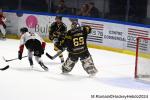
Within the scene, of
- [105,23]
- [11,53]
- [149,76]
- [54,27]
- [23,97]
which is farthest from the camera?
[105,23]

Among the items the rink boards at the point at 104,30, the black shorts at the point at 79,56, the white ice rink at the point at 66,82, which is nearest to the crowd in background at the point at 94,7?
the rink boards at the point at 104,30

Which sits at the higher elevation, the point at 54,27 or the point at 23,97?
the point at 54,27

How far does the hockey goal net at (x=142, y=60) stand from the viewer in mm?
9859

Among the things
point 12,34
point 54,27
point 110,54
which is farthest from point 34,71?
point 12,34

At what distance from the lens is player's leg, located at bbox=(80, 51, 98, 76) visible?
10.0m

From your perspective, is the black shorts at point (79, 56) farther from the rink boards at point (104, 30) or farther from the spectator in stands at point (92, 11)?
the spectator in stands at point (92, 11)

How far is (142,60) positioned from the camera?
1012 centimetres

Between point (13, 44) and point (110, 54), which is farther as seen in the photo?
point (13, 44)

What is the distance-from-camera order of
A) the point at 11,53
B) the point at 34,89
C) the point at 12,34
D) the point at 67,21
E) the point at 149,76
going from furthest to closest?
the point at 12,34 → the point at 67,21 → the point at 11,53 → the point at 149,76 → the point at 34,89

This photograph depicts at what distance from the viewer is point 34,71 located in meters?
10.8

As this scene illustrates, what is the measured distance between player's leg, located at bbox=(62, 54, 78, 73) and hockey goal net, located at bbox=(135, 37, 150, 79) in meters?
1.33

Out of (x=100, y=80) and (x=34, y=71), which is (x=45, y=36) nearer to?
(x=34, y=71)

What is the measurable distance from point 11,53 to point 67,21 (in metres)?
2.83

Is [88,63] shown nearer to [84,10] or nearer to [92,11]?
[92,11]
